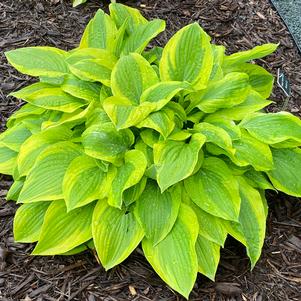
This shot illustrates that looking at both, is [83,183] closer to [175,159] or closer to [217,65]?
[175,159]

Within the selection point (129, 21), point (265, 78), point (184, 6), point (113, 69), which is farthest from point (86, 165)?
point (184, 6)

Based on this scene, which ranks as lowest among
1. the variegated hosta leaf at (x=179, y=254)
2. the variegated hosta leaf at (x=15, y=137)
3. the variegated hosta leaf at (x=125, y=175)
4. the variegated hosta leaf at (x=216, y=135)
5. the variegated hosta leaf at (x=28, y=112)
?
the variegated hosta leaf at (x=179, y=254)

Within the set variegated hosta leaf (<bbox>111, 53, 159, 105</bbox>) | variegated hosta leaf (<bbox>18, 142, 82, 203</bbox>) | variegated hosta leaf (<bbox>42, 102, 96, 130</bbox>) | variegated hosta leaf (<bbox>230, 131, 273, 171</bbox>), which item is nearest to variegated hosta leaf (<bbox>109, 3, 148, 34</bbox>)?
variegated hosta leaf (<bbox>111, 53, 159, 105</bbox>)

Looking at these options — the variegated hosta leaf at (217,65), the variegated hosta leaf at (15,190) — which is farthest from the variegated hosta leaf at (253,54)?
the variegated hosta leaf at (15,190)

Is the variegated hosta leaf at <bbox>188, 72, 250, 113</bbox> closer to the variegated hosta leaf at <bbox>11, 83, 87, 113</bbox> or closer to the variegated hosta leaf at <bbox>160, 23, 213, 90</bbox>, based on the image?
the variegated hosta leaf at <bbox>160, 23, 213, 90</bbox>

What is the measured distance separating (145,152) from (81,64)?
0.51m

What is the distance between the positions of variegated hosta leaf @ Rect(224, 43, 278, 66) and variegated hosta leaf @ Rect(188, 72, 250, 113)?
0.86 feet

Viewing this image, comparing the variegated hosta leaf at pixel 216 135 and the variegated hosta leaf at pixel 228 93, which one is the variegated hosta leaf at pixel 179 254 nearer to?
the variegated hosta leaf at pixel 216 135

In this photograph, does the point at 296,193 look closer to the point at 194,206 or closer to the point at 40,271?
the point at 194,206

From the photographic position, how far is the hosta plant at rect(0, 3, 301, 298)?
236 cm

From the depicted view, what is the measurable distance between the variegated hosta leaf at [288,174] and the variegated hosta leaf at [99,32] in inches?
42.3

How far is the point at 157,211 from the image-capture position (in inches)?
94.7

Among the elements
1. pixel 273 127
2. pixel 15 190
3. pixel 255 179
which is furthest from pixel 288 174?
pixel 15 190

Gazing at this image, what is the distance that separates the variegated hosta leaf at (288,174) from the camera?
262 cm
